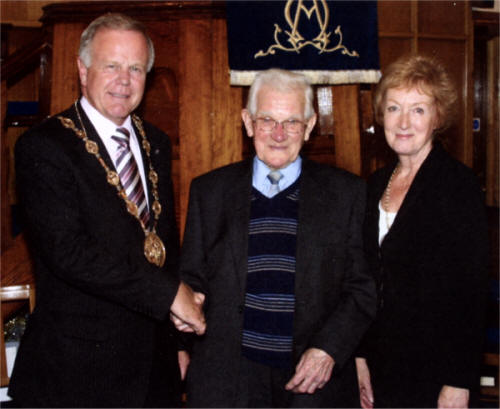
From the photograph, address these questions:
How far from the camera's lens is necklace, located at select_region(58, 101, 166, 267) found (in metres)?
2.01

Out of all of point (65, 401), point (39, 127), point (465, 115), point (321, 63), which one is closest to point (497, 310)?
point (465, 115)

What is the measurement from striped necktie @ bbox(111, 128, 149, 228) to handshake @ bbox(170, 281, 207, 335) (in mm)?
350

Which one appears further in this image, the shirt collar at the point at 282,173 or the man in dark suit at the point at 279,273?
the shirt collar at the point at 282,173

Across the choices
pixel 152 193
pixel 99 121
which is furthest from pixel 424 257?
pixel 99 121

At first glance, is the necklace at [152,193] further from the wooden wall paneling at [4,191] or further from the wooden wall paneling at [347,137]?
the wooden wall paneling at [347,137]

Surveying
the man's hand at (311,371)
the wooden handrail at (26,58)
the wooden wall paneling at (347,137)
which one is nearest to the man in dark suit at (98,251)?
the man's hand at (311,371)

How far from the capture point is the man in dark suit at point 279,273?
1.93 metres

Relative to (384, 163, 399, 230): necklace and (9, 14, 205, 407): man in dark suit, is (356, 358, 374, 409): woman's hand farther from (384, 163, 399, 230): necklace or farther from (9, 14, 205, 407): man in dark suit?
(9, 14, 205, 407): man in dark suit

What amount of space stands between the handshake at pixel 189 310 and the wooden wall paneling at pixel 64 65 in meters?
1.82

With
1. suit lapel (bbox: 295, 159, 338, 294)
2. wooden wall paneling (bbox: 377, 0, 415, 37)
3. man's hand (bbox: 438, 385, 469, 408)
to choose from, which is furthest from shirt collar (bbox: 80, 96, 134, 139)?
wooden wall paneling (bbox: 377, 0, 415, 37)

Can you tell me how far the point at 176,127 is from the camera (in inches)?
131

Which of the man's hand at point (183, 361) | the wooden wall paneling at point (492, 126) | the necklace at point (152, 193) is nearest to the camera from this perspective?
the necklace at point (152, 193)

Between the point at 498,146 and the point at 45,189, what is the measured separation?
20.1 feet

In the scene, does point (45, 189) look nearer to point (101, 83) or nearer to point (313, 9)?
point (101, 83)
